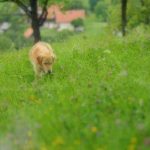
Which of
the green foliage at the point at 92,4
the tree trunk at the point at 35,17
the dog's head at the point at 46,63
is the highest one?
the dog's head at the point at 46,63

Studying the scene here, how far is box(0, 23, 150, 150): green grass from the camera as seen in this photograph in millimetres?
6141

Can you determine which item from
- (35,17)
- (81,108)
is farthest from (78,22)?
(81,108)

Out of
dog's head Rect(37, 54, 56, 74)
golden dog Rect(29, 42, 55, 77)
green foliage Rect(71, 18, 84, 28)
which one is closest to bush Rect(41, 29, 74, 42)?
golden dog Rect(29, 42, 55, 77)

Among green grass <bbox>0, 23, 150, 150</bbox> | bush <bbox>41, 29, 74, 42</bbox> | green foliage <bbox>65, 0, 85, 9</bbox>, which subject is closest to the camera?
green grass <bbox>0, 23, 150, 150</bbox>

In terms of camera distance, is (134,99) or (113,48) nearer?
(134,99)

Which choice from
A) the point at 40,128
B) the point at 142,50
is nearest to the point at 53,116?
the point at 40,128

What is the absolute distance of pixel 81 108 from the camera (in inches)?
290

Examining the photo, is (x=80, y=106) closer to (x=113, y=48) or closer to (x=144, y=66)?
(x=144, y=66)

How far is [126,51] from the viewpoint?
43.0 ft

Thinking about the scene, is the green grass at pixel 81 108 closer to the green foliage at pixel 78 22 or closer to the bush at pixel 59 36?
the bush at pixel 59 36

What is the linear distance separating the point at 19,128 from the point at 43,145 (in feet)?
3.75

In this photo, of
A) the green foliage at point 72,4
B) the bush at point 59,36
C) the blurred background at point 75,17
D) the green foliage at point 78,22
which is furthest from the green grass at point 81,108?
the green foliage at point 78,22

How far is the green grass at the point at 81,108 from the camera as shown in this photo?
6141 mm

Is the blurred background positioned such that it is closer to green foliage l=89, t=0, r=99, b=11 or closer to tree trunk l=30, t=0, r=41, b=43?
green foliage l=89, t=0, r=99, b=11
